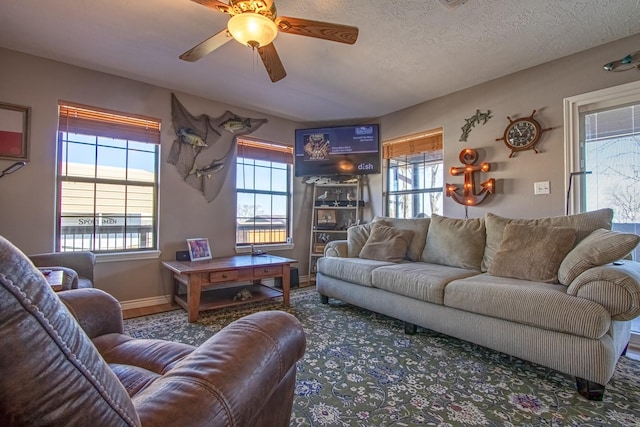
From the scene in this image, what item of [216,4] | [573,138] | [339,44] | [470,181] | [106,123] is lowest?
[470,181]

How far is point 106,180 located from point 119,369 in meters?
2.81

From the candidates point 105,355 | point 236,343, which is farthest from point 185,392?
point 105,355

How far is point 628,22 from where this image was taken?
2367 mm

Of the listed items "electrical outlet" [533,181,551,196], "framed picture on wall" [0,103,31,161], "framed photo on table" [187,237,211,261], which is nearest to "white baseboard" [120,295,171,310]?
"framed photo on table" [187,237,211,261]

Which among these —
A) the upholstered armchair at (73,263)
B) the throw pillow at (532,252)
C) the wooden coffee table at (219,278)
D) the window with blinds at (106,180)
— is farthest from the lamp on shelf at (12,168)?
the throw pillow at (532,252)

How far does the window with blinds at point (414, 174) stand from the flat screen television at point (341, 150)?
0.22 metres

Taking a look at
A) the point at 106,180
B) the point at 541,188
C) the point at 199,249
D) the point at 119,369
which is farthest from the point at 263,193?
the point at 119,369

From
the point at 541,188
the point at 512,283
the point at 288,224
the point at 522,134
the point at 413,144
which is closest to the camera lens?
the point at 512,283

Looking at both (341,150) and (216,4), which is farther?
(341,150)

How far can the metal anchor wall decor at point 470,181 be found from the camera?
134 inches

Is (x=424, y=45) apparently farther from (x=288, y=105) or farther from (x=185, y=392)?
(x=185, y=392)

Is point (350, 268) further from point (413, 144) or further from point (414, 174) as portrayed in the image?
point (413, 144)

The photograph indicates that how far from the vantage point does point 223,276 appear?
10.1 ft

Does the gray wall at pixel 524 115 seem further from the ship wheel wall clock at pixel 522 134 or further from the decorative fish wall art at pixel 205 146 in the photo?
the decorative fish wall art at pixel 205 146
